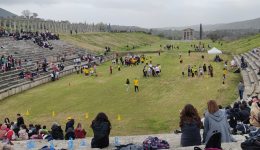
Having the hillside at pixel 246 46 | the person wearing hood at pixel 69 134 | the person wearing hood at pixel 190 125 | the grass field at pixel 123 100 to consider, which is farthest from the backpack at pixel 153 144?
the hillside at pixel 246 46

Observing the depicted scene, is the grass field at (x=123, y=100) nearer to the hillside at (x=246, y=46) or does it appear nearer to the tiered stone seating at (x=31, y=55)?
the tiered stone seating at (x=31, y=55)

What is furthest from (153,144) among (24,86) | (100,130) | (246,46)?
(246,46)

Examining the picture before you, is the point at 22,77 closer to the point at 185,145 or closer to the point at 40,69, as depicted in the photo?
the point at 40,69

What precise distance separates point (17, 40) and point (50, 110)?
24865 mm

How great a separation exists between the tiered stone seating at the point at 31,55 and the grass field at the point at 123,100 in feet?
5.60

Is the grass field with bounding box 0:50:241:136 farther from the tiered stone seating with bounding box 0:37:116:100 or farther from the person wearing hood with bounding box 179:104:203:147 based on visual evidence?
the person wearing hood with bounding box 179:104:203:147

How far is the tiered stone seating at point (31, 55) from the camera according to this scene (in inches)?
918

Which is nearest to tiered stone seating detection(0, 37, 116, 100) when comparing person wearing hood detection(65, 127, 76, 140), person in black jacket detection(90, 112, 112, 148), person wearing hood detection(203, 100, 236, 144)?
person wearing hood detection(65, 127, 76, 140)

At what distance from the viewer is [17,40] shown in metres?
37.3

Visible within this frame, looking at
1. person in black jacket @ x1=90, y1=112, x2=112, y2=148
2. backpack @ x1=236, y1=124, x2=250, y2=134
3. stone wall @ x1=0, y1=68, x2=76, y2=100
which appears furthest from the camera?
stone wall @ x1=0, y1=68, x2=76, y2=100

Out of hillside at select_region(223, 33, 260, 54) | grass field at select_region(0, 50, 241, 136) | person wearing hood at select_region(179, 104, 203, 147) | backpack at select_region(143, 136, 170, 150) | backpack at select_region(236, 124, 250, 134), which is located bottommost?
grass field at select_region(0, 50, 241, 136)

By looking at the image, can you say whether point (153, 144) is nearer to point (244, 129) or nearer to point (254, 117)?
point (244, 129)

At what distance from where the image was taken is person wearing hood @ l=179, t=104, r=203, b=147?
6559mm

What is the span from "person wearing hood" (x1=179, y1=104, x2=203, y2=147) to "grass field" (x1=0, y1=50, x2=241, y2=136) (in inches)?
219
